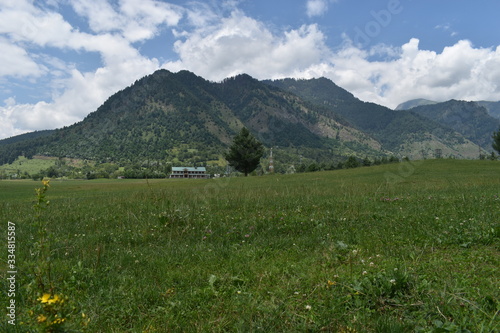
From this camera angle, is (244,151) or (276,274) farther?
(244,151)

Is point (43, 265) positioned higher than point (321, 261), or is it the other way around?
point (43, 265)

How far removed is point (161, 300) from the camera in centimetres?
448

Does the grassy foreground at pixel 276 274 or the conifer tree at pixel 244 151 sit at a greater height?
the conifer tree at pixel 244 151

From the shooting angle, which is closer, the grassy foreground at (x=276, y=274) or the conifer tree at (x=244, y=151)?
the grassy foreground at (x=276, y=274)

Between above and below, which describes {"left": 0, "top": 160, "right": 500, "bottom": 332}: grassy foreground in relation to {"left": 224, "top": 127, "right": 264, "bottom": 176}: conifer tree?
below

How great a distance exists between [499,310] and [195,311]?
396 centimetres

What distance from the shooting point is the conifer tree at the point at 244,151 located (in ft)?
265

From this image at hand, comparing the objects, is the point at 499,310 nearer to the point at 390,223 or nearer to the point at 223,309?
the point at 223,309

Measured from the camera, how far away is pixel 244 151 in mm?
81188

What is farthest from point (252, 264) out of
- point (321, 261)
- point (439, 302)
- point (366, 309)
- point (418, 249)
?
point (418, 249)

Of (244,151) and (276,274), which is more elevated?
(244,151)

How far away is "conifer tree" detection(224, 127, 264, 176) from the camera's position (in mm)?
80875

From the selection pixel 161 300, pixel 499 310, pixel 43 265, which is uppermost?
pixel 43 265

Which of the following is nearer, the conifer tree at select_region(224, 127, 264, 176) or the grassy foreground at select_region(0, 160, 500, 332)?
the grassy foreground at select_region(0, 160, 500, 332)
